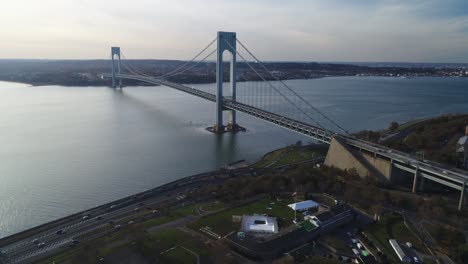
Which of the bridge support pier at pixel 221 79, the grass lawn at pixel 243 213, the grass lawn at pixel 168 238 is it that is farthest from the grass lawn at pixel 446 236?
the bridge support pier at pixel 221 79

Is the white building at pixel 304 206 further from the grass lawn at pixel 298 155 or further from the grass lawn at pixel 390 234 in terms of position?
the grass lawn at pixel 298 155

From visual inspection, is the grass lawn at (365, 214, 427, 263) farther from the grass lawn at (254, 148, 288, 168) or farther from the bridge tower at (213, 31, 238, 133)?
the bridge tower at (213, 31, 238, 133)

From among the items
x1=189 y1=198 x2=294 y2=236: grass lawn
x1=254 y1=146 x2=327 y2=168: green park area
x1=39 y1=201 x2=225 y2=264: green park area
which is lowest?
x1=39 y1=201 x2=225 y2=264: green park area

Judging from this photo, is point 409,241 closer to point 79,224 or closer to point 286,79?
point 79,224

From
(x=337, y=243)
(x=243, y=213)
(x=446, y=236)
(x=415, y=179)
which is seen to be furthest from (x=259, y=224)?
(x=415, y=179)

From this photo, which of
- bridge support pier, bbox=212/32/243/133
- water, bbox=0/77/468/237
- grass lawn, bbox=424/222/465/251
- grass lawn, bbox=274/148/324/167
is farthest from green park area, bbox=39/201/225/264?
bridge support pier, bbox=212/32/243/133

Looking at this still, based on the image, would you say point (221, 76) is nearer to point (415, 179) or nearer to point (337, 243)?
point (415, 179)

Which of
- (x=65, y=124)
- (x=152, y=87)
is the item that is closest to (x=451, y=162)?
(x=65, y=124)
